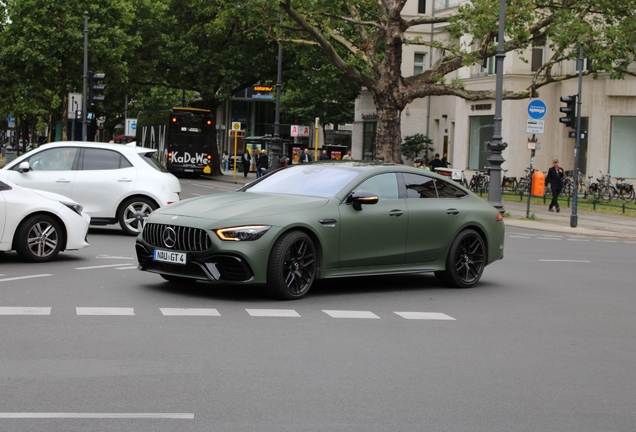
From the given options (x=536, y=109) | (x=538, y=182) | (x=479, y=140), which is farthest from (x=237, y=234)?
(x=479, y=140)

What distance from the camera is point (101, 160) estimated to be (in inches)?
688

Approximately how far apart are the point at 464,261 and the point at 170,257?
3939 mm

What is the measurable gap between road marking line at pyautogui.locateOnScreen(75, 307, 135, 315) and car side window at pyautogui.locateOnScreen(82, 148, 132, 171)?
8256mm

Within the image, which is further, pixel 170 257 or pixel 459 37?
pixel 459 37

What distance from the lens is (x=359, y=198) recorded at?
11094 millimetres

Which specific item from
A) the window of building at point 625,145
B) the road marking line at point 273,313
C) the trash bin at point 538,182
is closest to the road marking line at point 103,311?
→ the road marking line at point 273,313

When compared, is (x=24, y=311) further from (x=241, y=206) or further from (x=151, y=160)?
(x=151, y=160)

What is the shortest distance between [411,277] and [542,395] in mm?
6711

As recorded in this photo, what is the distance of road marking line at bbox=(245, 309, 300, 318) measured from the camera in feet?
31.2

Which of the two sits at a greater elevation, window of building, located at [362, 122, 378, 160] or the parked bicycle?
window of building, located at [362, 122, 378, 160]

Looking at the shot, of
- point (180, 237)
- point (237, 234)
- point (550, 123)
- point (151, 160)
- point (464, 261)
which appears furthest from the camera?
point (550, 123)

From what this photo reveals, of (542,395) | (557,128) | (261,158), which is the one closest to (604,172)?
(557,128)

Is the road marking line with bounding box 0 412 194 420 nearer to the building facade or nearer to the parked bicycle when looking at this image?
the building facade

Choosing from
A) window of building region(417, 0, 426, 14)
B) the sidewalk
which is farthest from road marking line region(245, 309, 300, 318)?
window of building region(417, 0, 426, 14)
